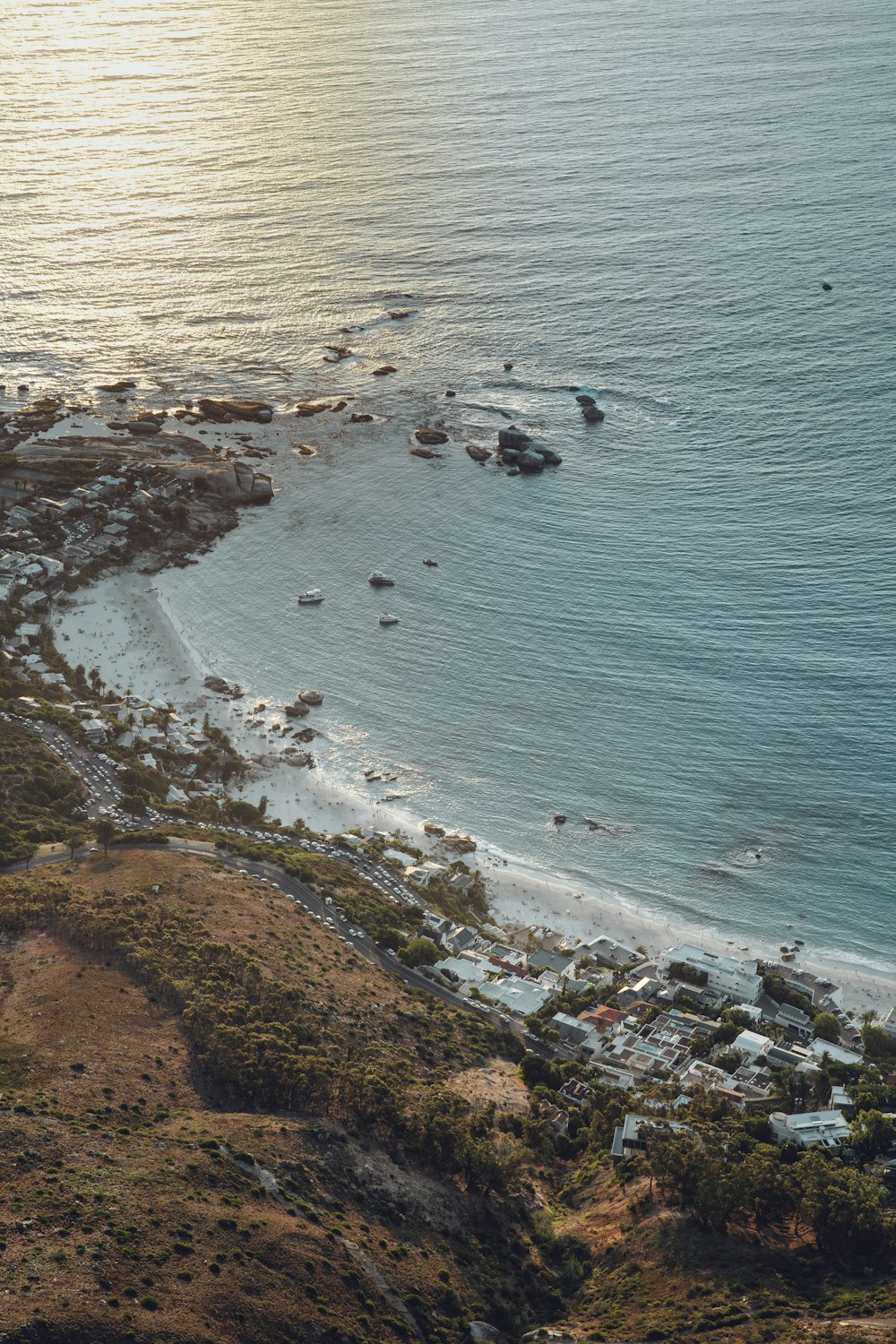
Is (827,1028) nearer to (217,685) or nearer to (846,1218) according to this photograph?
(846,1218)

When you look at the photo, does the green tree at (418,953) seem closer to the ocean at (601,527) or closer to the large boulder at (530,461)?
the ocean at (601,527)

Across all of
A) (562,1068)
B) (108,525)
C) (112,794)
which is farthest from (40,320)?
(562,1068)

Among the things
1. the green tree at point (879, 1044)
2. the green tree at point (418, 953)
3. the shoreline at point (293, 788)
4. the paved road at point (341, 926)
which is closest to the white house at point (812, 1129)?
the green tree at point (879, 1044)

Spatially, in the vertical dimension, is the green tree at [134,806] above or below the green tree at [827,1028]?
above

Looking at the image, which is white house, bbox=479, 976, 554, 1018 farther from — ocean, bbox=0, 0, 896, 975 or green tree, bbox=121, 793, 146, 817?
green tree, bbox=121, 793, 146, 817

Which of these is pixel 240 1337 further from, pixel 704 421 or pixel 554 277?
pixel 554 277
